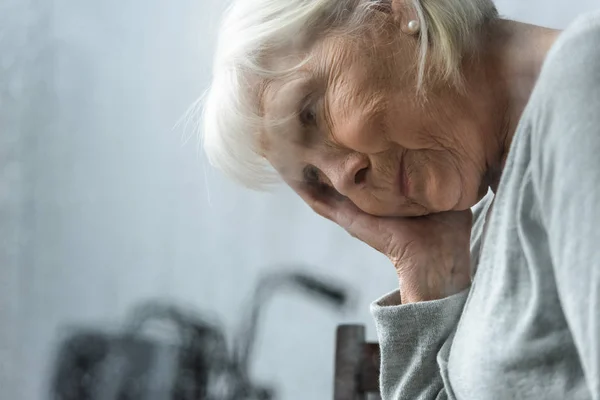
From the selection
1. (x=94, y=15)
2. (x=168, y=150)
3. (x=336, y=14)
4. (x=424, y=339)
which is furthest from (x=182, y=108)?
(x=424, y=339)

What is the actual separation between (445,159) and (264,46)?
0.23m

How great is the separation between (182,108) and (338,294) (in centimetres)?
34

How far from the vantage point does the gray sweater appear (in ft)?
1.62

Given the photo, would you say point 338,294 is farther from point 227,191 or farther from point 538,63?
point 538,63

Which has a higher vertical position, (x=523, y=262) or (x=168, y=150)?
(x=168, y=150)

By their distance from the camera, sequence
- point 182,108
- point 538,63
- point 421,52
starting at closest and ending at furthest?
point 538,63, point 421,52, point 182,108

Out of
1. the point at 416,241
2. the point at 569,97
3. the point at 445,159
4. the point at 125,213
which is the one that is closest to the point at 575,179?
the point at 569,97

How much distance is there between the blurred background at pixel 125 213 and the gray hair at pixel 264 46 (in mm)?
73

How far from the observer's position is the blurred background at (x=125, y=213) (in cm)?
93

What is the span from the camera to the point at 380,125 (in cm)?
71

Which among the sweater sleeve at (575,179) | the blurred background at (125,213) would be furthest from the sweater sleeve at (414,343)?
the sweater sleeve at (575,179)

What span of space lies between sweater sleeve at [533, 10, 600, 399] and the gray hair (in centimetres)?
14

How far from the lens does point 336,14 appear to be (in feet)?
2.35

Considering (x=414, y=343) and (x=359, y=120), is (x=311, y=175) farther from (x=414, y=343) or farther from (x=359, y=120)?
(x=414, y=343)
